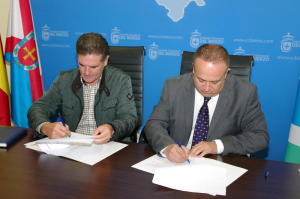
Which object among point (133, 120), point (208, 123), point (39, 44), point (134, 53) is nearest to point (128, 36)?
point (134, 53)

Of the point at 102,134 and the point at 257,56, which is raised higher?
the point at 257,56

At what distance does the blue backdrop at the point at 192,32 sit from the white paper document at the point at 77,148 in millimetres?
1583

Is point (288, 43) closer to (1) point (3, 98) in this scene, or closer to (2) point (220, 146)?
(2) point (220, 146)

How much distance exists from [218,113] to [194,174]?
1.93 ft

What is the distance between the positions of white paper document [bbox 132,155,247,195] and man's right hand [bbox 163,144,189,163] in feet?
0.07

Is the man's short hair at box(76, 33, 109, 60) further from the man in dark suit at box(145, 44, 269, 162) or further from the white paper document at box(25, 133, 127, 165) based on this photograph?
the white paper document at box(25, 133, 127, 165)

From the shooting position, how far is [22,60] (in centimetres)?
314

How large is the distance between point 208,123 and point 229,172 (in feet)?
1.66

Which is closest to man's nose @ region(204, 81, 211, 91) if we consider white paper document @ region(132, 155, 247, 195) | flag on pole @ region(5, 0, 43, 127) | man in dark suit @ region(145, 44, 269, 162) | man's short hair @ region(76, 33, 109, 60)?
man in dark suit @ region(145, 44, 269, 162)

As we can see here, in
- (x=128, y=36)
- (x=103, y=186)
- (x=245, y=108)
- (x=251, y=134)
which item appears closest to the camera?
(x=103, y=186)

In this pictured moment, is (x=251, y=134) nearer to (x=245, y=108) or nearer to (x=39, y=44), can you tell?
(x=245, y=108)

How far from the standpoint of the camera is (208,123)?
76.2 inches

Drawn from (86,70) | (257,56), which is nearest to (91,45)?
(86,70)

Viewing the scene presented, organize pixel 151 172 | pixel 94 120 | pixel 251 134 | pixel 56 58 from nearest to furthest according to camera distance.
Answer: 1. pixel 151 172
2. pixel 251 134
3. pixel 94 120
4. pixel 56 58
